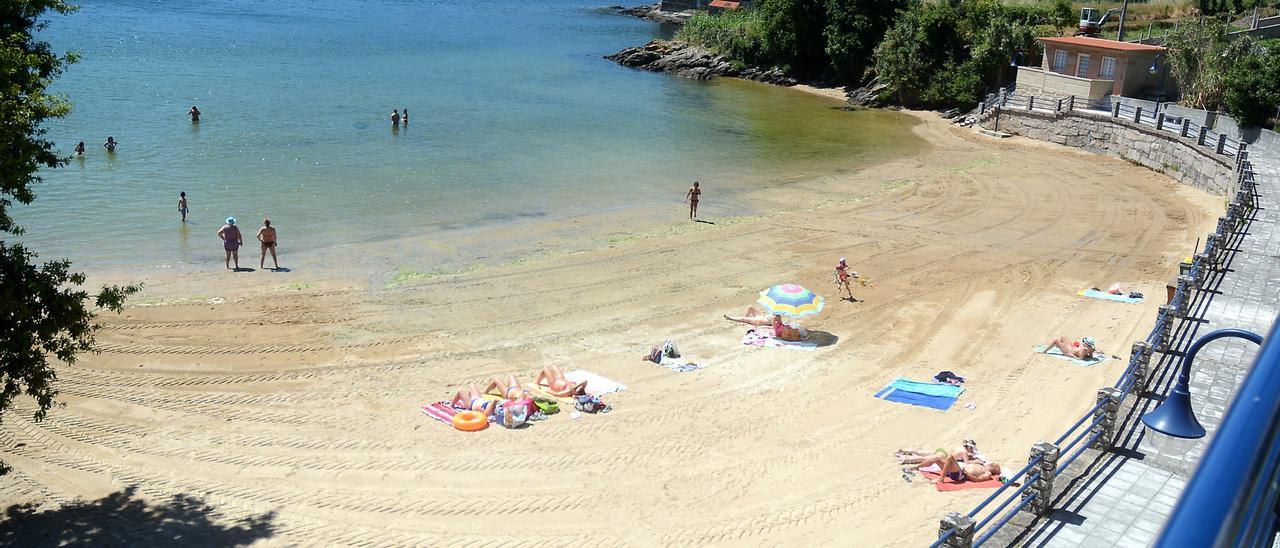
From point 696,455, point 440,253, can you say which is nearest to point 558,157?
point 440,253

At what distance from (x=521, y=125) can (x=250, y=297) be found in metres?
28.1

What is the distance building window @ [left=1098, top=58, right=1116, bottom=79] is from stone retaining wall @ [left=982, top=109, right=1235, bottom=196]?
3623 millimetres

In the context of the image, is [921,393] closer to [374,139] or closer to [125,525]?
[125,525]

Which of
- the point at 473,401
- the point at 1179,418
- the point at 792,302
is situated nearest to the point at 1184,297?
the point at 792,302

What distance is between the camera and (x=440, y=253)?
26.0m

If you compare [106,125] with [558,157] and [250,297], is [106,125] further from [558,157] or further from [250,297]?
[250,297]

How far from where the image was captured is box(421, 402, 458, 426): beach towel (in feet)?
50.5

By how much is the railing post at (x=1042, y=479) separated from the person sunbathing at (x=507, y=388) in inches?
314

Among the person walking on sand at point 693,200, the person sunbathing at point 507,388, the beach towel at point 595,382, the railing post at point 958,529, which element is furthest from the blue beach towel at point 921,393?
the person walking on sand at point 693,200

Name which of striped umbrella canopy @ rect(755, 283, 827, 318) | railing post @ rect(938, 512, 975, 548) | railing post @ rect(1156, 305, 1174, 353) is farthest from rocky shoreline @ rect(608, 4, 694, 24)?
railing post @ rect(938, 512, 975, 548)

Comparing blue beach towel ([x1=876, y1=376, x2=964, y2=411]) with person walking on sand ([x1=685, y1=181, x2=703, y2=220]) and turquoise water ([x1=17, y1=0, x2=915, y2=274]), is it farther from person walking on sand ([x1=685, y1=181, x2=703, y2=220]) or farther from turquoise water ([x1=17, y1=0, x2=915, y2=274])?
turquoise water ([x1=17, y1=0, x2=915, y2=274])

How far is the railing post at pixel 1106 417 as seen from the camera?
11828 millimetres

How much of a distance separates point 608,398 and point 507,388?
1.66 m

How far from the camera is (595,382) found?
16.9 m
